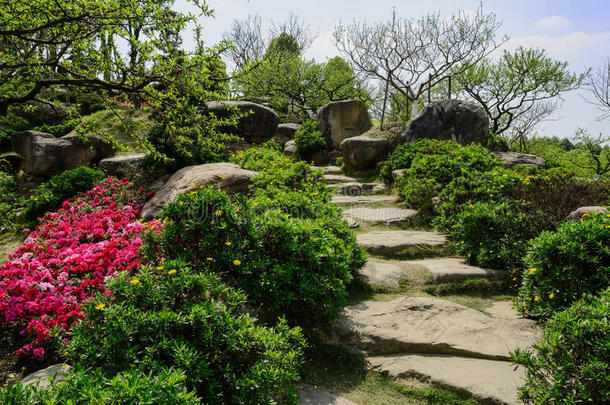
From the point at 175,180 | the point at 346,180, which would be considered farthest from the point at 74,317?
the point at 346,180

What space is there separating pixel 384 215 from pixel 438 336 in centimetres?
420

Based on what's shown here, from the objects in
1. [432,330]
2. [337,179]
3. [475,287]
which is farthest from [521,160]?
[432,330]

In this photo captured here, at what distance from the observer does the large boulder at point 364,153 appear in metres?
12.4

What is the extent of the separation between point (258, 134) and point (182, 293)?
12104mm

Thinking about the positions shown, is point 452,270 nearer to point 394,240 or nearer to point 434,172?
point 394,240

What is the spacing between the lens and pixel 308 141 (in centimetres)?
1472

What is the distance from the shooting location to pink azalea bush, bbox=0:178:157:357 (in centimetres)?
379

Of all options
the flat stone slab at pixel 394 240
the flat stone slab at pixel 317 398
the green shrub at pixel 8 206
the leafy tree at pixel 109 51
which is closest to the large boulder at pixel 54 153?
the green shrub at pixel 8 206

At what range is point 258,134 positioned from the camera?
14.3 m

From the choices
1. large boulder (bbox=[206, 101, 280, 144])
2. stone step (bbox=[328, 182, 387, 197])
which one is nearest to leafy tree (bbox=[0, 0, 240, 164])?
stone step (bbox=[328, 182, 387, 197])

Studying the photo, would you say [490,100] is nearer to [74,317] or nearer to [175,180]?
[175,180]

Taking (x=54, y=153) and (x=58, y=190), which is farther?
(x=54, y=153)

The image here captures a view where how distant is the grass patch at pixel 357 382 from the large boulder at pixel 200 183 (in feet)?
13.3

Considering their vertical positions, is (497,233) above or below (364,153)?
below
